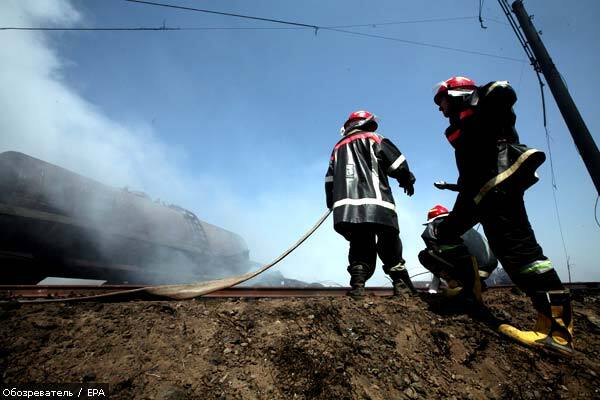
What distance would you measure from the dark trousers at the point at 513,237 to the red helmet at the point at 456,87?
3.11ft

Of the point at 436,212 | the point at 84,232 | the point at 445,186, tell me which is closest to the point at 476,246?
the point at 436,212

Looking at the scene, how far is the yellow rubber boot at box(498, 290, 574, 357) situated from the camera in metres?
1.83

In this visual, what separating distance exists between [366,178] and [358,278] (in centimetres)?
102

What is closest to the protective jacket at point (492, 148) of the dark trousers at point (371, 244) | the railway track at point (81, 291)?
the dark trousers at point (371, 244)

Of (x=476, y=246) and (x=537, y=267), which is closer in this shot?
(x=537, y=267)

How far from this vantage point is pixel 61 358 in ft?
4.66

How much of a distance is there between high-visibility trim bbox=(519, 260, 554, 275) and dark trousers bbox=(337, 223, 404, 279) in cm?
115

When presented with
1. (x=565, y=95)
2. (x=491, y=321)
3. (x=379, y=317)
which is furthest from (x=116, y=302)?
(x=565, y=95)

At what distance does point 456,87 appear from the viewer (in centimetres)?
250

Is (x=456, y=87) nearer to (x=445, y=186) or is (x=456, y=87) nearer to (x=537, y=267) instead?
(x=445, y=186)

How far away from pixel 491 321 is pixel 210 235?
301 inches

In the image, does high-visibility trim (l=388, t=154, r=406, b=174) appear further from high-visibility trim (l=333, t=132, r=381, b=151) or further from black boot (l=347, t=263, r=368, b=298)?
black boot (l=347, t=263, r=368, b=298)

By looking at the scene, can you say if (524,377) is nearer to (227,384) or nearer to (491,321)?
(491,321)

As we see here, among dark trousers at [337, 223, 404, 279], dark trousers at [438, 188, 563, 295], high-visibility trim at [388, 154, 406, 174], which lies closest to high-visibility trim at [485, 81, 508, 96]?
dark trousers at [438, 188, 563, 295]
